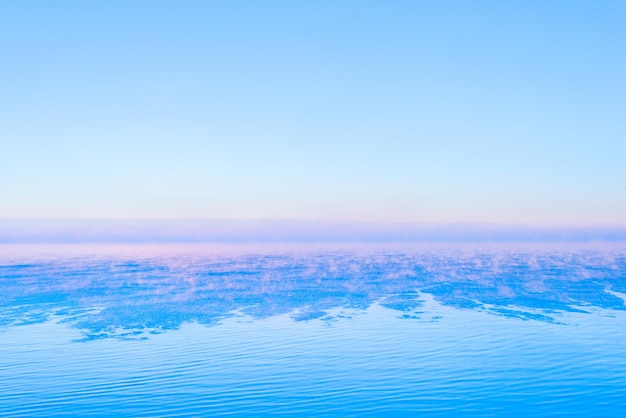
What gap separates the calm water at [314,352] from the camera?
15.1 metres

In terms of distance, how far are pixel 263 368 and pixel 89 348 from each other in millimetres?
8559

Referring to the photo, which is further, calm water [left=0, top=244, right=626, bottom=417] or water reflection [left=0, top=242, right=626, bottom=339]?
water reflection [left=0, top=242, right=626, bottom=339]

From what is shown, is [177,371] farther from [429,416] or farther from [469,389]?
[469,389]

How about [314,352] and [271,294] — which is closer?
[314,352]

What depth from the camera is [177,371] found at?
709 inches

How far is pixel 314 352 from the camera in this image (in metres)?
20.8

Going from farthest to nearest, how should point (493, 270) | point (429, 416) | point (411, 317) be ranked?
point (493, 270), point (411, 317), point (429, 416)

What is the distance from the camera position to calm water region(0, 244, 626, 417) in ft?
49.6

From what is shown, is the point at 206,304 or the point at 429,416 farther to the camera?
the point at 206,304

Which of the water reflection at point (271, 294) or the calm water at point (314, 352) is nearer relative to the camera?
the calm water at point (314, 352)

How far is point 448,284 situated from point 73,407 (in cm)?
3588

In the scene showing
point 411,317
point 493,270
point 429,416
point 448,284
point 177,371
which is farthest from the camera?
point 493,270

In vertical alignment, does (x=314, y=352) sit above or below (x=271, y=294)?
below

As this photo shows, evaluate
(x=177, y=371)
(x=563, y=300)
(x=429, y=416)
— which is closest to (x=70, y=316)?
(x=177, y=371)
